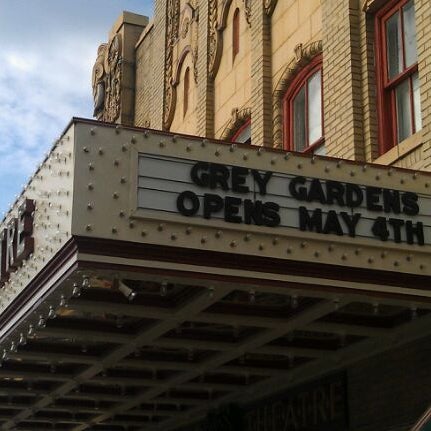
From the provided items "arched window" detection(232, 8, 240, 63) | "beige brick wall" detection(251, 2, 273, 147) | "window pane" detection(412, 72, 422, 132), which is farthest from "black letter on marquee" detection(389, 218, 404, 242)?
"arched window" detection(232, 8, 240, 63)

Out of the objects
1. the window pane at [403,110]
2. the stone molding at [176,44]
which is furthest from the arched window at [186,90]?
the window pane at [403,110]

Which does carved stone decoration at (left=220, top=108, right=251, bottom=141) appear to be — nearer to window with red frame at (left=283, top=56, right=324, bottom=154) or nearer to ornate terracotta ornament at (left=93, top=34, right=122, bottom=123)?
window with red frame at (left=283, top=56, right=324, bottom=154)

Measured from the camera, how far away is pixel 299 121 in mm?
17922

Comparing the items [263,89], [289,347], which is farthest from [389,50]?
[289,347]

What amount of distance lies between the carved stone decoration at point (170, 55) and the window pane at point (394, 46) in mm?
8521

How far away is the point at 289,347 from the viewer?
14625mm

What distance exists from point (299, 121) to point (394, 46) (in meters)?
2.82

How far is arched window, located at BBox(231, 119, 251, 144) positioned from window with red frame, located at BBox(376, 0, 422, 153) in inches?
173

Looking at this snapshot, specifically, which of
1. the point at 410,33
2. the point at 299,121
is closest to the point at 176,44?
the point at 299,121

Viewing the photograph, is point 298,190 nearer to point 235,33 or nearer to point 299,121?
point 299,121

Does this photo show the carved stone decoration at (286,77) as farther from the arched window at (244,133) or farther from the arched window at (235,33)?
the arched window at (235,33)

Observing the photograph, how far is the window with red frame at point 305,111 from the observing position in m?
17.2

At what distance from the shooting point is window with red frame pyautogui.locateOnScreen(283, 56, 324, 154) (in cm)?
1722

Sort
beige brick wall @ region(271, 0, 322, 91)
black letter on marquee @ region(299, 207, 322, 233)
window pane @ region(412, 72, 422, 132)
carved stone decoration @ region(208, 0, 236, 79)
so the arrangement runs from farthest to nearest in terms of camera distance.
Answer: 1. carved stone decoration @ region(208, 0, 236, 79)
2. beige brick wall @ region(271, 0, 322, 91)
3. window pane @ region(412, 72, 422, 132)
4. black letter on marquee @ region(299, 207, 322, 233)
